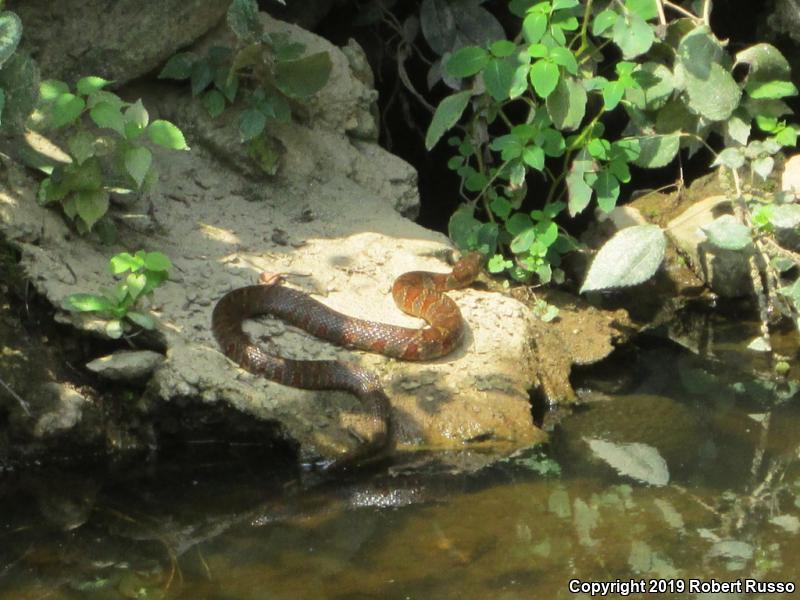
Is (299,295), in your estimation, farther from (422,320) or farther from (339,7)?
(339,7)

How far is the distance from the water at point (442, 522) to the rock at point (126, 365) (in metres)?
0.50

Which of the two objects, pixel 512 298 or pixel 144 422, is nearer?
pixel 144 422

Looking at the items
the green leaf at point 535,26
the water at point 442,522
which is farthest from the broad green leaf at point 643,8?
the water at point 442,522

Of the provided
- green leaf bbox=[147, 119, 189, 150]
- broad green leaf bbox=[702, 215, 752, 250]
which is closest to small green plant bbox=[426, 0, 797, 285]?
broad green leaf bbox=[702, 215, 752, 250]

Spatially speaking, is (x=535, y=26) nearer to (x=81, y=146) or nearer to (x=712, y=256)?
(x=712, y=256)

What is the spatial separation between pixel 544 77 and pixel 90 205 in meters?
2.88

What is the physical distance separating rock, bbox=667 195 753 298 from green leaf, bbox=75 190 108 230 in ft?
14.1

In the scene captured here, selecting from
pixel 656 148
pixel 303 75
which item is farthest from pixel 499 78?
pixel 303 75

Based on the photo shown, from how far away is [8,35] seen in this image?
536cm

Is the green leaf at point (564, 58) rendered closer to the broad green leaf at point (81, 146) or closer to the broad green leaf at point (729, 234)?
the broad green leaf at point (729, 234)

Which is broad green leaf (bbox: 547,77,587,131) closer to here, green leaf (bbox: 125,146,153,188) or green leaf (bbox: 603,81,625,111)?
green leaf (bbox: 603,81,625,111)

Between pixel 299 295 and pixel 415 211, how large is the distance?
73.3 inches

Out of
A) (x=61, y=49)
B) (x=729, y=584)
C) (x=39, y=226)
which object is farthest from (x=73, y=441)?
(x=729, y=584)

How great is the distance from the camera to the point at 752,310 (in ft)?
27.6
